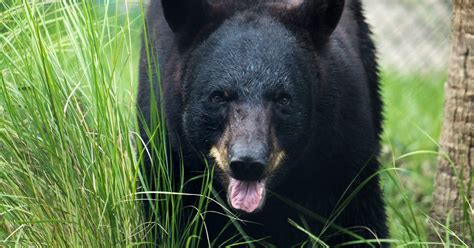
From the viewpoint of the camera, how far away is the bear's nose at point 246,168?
426cm

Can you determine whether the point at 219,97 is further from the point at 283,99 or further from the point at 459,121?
the point at 459,121

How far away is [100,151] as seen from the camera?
4.64m

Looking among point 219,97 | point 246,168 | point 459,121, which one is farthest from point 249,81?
point 459,121

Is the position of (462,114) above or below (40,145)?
below

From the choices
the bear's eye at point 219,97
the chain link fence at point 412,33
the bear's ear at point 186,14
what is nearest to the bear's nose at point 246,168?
the bear's eye at point 219,97

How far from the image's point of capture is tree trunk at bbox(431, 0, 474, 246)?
17.7 ft

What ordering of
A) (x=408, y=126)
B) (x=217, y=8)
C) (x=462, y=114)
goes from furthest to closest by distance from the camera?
(x=408, y=126)
(x=462, y=114)
(x=217, y=8)

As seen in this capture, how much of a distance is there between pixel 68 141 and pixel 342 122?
1333 mm

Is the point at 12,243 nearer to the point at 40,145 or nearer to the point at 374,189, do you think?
the point at 40,145

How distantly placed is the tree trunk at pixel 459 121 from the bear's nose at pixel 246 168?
55.4 inches

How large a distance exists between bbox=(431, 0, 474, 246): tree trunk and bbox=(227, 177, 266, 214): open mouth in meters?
1.25

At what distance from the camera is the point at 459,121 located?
217 inches

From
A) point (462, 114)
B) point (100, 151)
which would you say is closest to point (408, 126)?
point (462, 114)

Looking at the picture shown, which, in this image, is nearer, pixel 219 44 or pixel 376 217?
pixel 219 44
